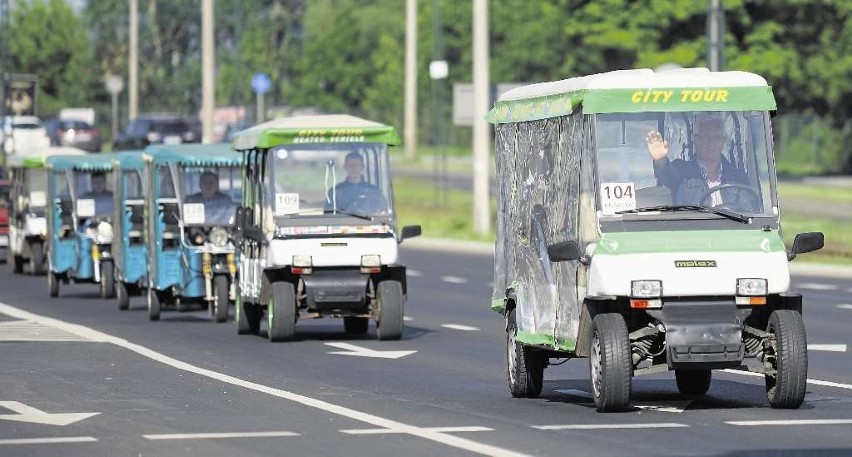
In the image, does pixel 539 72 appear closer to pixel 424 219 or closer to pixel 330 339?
pixel 424 219

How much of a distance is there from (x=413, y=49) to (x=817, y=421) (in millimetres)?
70183

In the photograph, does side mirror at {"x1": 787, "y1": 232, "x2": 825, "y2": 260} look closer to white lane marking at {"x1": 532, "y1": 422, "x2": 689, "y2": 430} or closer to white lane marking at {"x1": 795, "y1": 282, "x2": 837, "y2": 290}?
white lane marking at {"x1": 532, "y1": 422, "x2": 689, "y2": 430}

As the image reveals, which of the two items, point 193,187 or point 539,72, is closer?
point 193,187

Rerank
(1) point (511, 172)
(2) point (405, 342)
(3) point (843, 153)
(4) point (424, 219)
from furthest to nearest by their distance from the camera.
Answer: (3) point (843, 153)
(4) point (424, 219)
(2) point (405, 342)
(1) point (511, 172)

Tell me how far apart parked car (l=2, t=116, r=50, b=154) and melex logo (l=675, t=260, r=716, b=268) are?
6911cm

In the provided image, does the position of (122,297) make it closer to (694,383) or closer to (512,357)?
(512,357)

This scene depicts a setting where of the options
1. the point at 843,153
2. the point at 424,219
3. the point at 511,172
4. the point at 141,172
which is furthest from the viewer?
the point at 843,153

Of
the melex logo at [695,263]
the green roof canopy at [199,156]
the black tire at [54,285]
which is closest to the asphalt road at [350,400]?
the melex logo at [695,263]

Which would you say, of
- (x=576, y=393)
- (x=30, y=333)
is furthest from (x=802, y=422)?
(x=30, y=333)

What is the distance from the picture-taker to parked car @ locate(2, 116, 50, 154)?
8538cm

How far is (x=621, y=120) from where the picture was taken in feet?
54.1

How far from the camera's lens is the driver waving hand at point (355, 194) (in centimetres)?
2509

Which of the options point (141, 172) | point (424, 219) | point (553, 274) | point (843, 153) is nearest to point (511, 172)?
point (553, 274)

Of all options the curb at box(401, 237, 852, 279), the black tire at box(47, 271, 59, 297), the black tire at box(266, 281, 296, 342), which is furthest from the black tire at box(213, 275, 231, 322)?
the curb at box(401, 237, 852, 279)
